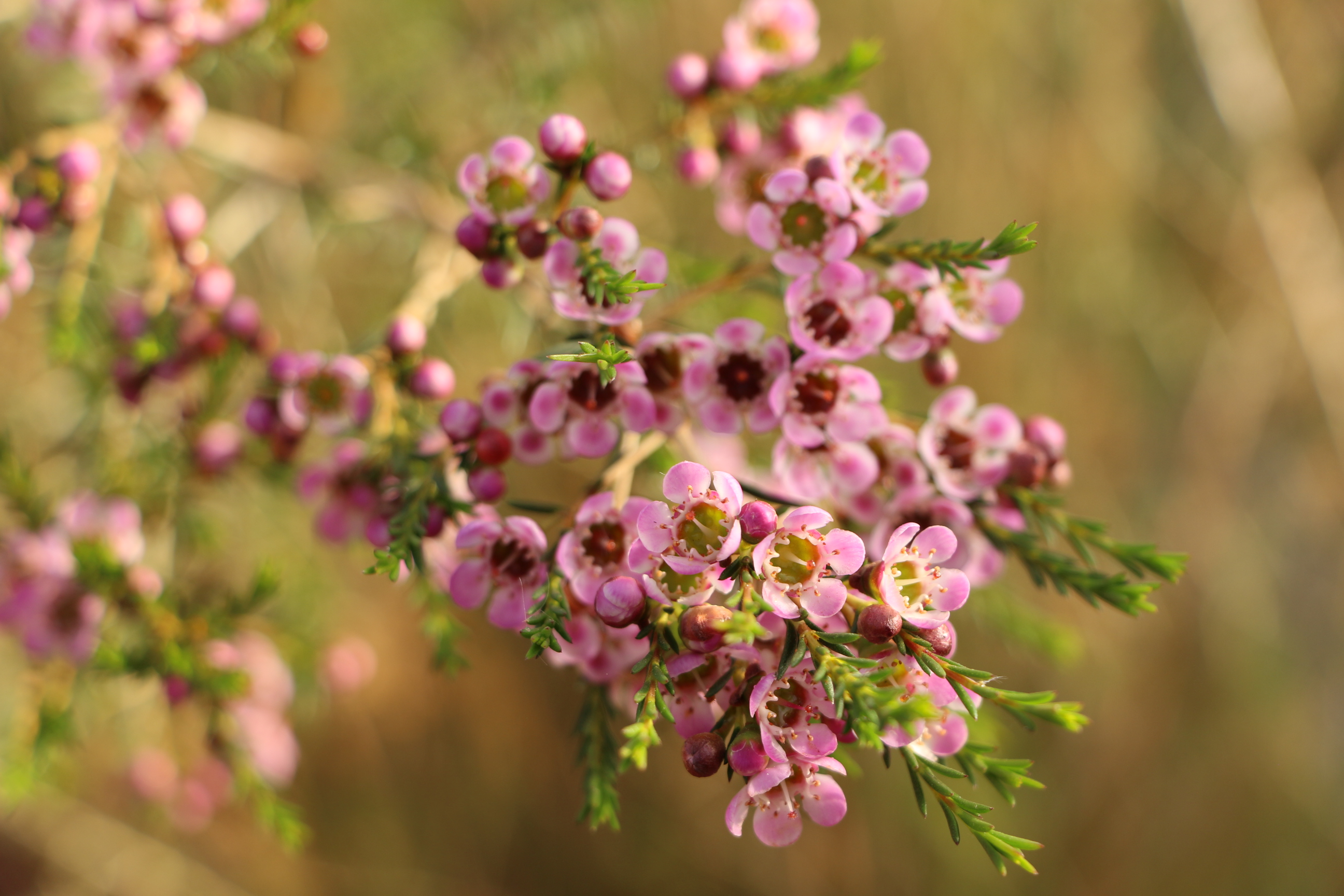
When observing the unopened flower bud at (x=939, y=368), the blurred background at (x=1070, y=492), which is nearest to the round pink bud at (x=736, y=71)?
the unopened flower bud at (x=939, y=368)

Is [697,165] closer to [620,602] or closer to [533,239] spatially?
[533,239]

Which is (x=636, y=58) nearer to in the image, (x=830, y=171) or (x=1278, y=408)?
(x=830, y=171)

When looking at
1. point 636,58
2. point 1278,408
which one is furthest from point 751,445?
point 1278,408

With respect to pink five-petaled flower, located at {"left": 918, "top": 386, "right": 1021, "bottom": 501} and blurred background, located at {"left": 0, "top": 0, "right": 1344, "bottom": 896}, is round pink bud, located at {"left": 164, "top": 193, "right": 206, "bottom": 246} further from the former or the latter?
pink five-petaled flower, located at {"left": 918, "top": 386, "right": 1021, "bottom": 501}

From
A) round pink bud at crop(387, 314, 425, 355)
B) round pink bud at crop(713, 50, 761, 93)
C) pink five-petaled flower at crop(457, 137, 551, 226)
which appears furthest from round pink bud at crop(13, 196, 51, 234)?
round pink bud at crop(713, 50, 761, 93)

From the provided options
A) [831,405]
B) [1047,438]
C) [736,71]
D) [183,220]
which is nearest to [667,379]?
[831,405]

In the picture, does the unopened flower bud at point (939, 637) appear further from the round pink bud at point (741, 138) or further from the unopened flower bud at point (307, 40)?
the unopened flower bud at point (307, 40)

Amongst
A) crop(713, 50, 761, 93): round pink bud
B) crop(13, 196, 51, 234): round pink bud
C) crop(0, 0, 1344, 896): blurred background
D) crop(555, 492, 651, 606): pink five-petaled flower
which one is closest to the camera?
crop(555, 492, 651, 606): pink five-petaled flower
